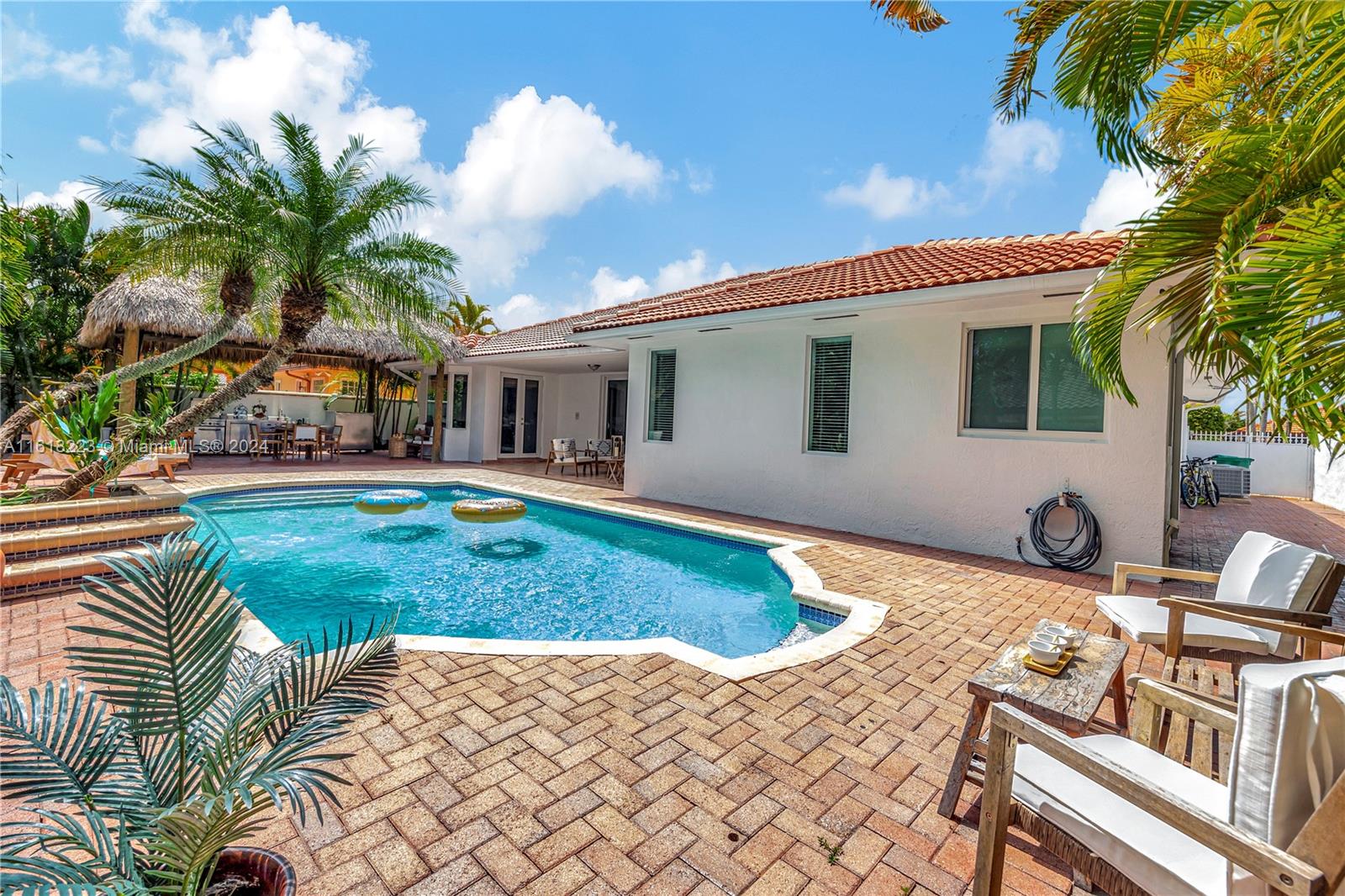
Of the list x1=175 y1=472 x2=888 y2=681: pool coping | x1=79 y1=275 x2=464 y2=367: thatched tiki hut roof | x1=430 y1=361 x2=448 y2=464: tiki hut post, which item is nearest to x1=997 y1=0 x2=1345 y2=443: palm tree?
x1=175 y1=472 x2=888 y2=681: pool coping

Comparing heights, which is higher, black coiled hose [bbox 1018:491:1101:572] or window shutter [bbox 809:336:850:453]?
window shutter [bbox 809:336:850:453]

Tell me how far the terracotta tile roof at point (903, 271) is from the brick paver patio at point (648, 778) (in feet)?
14.2

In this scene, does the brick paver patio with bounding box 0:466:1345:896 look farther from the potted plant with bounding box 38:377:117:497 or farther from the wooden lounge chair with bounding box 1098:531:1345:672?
the potted plant with bounding box 38:377:117:497

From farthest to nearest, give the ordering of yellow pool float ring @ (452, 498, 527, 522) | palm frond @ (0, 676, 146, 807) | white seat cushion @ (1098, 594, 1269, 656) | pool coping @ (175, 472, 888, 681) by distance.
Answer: yellow pool float ring @ (452, 498, 527, 522) < pool coping @ (175, 472, 888, 681) < white seat cushion @ (1098, 594, 1269, 656) < palm frond @ (0, 676, 146, 807)

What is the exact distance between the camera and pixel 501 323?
117ft

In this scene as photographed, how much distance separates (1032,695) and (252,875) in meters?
2.78

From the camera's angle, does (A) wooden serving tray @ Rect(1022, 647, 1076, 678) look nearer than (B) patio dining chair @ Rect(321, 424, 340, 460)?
Yes

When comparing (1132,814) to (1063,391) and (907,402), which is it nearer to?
(1063,391)

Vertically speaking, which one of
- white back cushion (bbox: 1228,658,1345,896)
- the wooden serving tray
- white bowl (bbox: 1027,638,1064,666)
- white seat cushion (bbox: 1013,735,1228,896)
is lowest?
white seat cushion (bbox: 1013,735,1228,896)

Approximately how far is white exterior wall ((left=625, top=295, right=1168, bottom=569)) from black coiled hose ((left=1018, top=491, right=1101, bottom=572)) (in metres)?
0.15

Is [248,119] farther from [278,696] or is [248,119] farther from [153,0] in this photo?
[278,696]

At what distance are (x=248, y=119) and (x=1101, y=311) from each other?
430 inches

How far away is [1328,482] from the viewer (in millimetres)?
14789

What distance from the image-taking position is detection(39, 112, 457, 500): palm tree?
28.3ft
